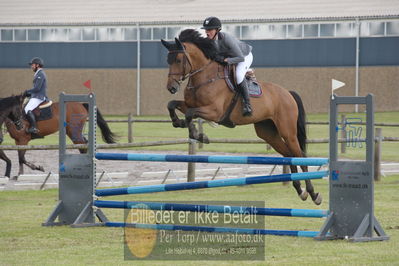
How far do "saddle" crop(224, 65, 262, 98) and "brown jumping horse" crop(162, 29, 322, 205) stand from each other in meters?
0.06

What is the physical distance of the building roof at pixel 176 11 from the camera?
38500 mm

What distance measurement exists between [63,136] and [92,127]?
55cm

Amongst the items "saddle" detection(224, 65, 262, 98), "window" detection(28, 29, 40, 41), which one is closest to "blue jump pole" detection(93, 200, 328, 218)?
"saddle" detection(224, 65, 262, 98)

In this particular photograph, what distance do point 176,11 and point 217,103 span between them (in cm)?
3219

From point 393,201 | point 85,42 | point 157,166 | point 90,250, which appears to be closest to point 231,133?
point 157,166

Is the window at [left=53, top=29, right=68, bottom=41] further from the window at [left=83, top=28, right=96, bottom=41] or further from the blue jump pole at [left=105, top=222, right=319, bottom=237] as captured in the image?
the blue jump pole at [left=105, top=222, right=319, bottom=237]

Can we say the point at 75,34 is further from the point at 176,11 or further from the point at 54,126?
the point at 54,126

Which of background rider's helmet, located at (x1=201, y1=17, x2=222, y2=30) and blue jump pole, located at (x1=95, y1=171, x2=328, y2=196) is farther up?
background rider's helmet, located at (x1=201, y1=17, x2=222, y2=30)

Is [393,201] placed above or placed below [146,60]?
below

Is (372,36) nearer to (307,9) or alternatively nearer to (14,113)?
(307,9)

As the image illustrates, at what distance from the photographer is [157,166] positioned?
59.0ft

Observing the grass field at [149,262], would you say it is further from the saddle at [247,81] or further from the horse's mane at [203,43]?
the horse's mane at [203,43]

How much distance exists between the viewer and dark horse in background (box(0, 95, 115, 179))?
51.1 ft

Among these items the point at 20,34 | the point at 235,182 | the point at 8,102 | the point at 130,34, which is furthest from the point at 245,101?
the point at 20,34
